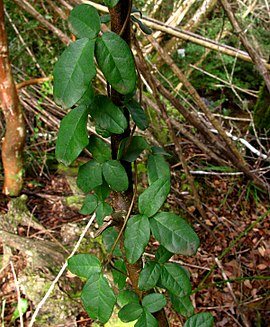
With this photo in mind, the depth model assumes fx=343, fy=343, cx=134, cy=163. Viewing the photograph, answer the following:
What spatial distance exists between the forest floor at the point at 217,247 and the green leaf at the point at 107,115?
1.28 meters

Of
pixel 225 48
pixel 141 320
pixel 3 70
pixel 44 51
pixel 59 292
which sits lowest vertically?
pixel 59 292

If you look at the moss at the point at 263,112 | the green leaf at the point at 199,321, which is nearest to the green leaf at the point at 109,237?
the green leaf at the point at 199,321

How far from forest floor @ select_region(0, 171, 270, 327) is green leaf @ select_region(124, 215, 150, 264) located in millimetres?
1179

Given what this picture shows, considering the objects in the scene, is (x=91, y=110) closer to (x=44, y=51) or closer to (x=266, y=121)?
(x=44, y=51)

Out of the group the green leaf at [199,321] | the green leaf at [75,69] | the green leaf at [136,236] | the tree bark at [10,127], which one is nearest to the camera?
the green leaf at [75,69]

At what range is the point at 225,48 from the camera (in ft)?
6.61

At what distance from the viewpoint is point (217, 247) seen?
7.97 feet

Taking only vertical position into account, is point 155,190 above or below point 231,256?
above

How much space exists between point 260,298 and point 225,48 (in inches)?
59.4

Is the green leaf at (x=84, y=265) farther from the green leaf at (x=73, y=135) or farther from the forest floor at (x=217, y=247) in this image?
the forest floor at (x=217, y=247)

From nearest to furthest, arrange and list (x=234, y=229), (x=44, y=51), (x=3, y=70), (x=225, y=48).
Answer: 1. (x=3, y=70)
2. (x=225, y=48)
3. (x=234, y=229)
4. (x=44, y=51)

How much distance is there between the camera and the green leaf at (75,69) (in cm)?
52

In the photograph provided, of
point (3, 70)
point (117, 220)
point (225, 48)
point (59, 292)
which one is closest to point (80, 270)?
point (117, 220)

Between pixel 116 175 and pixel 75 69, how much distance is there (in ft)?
0.74
